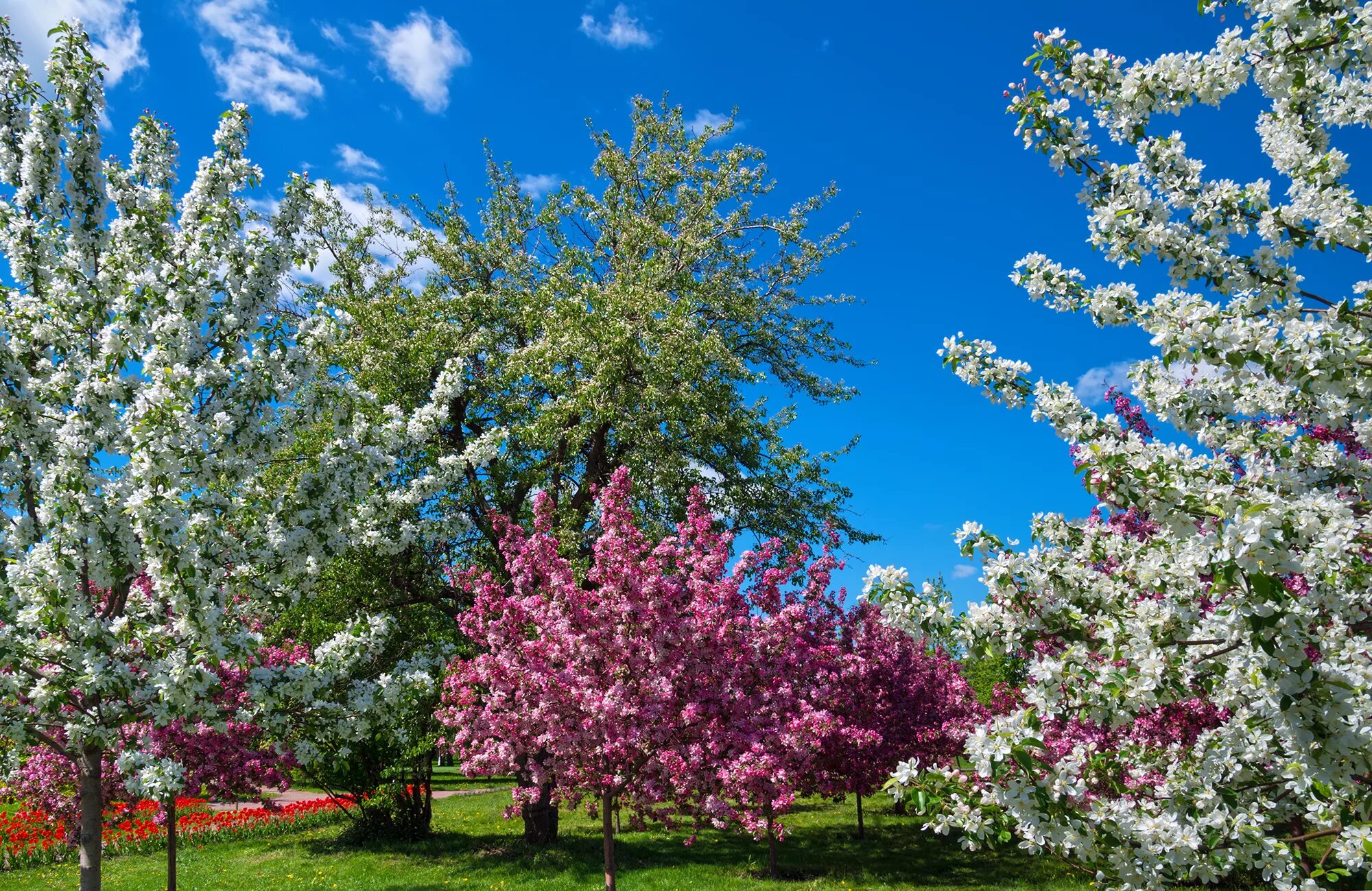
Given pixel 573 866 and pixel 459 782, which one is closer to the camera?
pixel 573 866

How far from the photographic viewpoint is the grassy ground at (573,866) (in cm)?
1436

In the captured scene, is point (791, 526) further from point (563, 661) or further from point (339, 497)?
point (339, 497)

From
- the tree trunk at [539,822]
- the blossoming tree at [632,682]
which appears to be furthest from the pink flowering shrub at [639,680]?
the tree trunk at [539,822]

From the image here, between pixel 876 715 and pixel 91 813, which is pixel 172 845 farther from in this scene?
pixel 876 715

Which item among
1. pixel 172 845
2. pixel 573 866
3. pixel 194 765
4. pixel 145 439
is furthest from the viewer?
pixel 573 866

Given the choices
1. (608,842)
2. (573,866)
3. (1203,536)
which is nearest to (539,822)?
(573,866)

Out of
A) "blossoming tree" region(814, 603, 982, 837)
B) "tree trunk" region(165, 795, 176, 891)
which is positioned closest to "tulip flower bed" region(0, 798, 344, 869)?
"tree trunk" region(165, 795, 176, 891)

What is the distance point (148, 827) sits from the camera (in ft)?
66.0

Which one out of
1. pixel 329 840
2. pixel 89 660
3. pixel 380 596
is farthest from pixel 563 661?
pixel 329 840

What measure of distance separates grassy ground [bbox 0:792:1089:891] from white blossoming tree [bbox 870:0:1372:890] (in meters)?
10.3

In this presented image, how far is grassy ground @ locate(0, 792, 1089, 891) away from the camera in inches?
565

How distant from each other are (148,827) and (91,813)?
15072 millimetres

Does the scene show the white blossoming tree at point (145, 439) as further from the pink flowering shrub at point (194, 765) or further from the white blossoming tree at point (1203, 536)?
the white blossoming tree at point (1203, 536)

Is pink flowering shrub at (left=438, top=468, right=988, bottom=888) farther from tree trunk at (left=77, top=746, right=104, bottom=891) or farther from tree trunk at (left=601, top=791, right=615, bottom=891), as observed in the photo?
tree trunk at (left=77, top=746, right=104, bottom=891)
